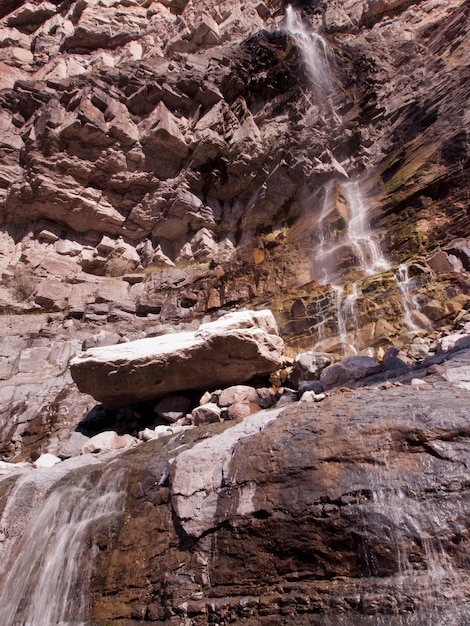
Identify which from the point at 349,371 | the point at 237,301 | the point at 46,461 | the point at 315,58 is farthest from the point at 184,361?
the point at 315,58

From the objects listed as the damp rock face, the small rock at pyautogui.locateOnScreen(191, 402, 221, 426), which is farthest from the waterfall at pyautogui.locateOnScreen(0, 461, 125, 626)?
the small rock at pyautogui.locateOnScreen(191, 402, 221, 426)

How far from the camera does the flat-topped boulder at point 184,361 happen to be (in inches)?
234

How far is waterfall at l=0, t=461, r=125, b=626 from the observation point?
2.81 meters

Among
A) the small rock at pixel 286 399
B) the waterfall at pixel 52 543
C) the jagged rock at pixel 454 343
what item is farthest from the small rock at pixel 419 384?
the waterfall at pixel 52 543

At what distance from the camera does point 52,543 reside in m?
3.18

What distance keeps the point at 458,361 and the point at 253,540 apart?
286 centimetres

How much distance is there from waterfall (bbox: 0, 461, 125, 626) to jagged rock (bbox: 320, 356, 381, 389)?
9.59 ft

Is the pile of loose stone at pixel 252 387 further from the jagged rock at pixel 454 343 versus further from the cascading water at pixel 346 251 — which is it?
the cascading water at pixel 346 251

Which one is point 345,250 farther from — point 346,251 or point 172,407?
point 172,407

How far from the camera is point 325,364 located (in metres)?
6.09

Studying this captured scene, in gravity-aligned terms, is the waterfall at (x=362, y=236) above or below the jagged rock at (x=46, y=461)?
above

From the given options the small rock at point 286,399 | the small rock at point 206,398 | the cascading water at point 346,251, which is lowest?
the small rock at point 286,399

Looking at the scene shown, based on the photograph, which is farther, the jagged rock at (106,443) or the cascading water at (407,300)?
the cascading water at (407,300)

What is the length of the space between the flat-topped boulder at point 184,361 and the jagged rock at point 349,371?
1.29 meters
